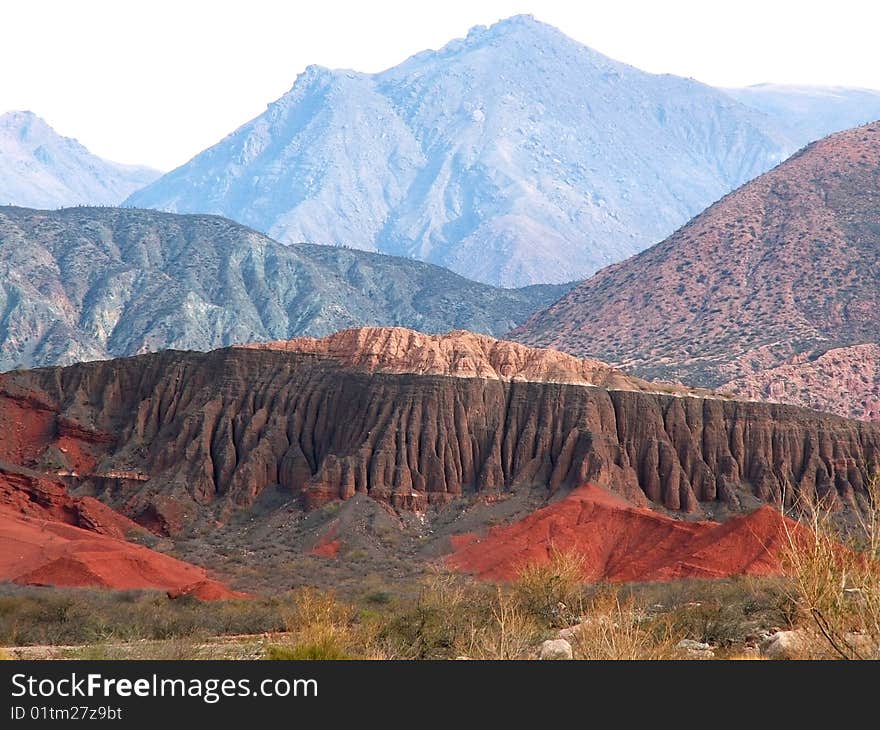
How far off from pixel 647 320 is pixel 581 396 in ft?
268

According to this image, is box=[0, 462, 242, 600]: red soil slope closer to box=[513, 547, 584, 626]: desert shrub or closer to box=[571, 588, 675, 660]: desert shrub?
box=[513, 547, 584, 626]: desert shrub

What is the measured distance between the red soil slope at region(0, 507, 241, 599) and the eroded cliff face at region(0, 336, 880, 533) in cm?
1239

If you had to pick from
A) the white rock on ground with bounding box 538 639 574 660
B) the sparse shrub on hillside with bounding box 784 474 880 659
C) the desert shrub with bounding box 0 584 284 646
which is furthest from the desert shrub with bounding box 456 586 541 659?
the desert shrub with bounding box 0 584 284 646

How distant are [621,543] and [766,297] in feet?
305

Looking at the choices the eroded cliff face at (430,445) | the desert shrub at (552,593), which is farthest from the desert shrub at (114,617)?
the eroded cliff face at (430,445)

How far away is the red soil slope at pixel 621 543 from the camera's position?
63688 mm

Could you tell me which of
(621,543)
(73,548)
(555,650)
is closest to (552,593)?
(555,650)

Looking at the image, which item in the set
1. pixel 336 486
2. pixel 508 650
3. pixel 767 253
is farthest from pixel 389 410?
pixel 767 253

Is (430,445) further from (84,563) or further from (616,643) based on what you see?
(616,643)

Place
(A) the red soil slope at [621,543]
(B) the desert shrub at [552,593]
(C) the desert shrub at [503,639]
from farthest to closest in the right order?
(A) the red soil slope at [621,543]
(B) the desert shrub at [552,593]
(C) the desert shrub at [503,639]

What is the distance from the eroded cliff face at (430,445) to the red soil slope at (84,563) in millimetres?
12395

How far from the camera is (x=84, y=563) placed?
61.6 m

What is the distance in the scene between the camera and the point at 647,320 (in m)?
165

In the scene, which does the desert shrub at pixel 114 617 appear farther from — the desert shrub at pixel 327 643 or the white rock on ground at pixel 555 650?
the white rock on ground at pixel 555 650
